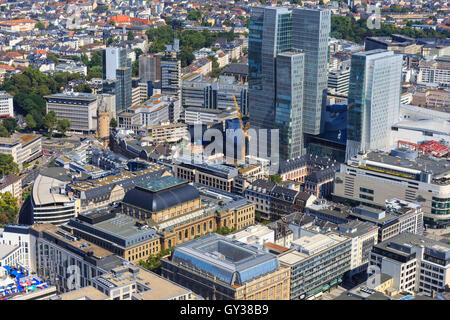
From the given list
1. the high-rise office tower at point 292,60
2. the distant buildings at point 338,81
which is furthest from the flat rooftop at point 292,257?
the distant buildings at point 338,81

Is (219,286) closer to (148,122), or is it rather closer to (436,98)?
(148,122)

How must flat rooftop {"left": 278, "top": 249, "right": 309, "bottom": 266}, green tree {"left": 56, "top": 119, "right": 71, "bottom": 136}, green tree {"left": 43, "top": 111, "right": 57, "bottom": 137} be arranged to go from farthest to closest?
green tree {"left": 43, "top": 111, "right": 57, "bottom": 137}, green tree {"left": 56, "top": 119, "right": 71, "bottom": 136}, flat rooftop {"left": 278, "top": 249, "right": 309, "bottom": 266}

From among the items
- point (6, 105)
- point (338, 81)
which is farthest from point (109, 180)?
point (338, 81)

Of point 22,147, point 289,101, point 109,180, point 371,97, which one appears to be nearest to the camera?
point 109,180

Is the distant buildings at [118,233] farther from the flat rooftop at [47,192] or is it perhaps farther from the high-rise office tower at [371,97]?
the high-rise office tower at [371,97]

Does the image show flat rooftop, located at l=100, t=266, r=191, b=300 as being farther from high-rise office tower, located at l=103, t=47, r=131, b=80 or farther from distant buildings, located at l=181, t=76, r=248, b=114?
high-rise office tower, located at l=103, t=47, r=131, b=80

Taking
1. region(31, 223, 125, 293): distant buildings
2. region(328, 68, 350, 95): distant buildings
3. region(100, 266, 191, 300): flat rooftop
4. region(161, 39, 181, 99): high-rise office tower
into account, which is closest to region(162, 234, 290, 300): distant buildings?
region(100, 266, 191, 300): flat rooftop

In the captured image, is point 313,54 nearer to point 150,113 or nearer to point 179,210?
point 150,113

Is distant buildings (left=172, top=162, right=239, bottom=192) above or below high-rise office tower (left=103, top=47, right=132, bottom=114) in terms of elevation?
below
